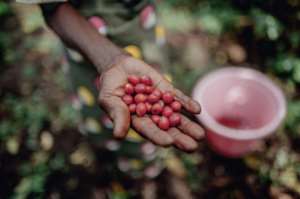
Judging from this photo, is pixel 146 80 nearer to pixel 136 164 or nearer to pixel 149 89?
pixel 149 89

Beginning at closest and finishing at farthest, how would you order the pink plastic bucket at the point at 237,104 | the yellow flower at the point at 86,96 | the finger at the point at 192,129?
1. the finger at the point at 192,129
2. the yellow flower at the point at 86,96
3. the pink plastic bucket at the point at 237,104

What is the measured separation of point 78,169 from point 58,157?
0.15 metres

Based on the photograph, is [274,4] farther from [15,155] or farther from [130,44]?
[15,155]

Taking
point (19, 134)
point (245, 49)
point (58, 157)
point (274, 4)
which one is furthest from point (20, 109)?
point (274, 4)

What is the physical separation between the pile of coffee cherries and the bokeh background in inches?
12.0

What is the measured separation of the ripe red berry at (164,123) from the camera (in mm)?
1649

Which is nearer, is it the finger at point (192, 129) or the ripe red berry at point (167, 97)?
the finger at point (192, 129)

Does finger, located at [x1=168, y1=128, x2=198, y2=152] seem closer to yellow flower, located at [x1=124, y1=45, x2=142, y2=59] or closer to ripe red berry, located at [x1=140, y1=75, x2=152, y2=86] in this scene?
ripe red berry, located at [x1=140, y1=75, x2=152, y2=86]

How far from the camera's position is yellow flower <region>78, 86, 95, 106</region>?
6.39 ft

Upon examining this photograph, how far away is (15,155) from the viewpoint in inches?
106

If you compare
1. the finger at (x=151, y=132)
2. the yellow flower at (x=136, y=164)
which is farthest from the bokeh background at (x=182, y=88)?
the finger at (x=151, y=132)

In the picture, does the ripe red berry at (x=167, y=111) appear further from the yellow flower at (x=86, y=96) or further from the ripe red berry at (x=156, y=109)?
the yellow flower at (x=86, y=96)

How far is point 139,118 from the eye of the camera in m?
1.66

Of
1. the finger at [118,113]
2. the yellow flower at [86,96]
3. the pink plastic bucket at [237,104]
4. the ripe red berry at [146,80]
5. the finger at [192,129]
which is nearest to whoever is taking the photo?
the finger at [118,113]
